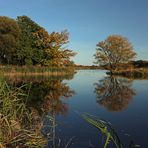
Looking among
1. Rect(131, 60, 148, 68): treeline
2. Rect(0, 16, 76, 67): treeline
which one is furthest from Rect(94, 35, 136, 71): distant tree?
Rect(0, 16, 76, 67): treeline

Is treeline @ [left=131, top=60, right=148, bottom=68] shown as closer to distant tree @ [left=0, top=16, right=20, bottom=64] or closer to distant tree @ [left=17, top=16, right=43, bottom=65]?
distant tree @ [left=17, top=16, right=43, bottom=65]

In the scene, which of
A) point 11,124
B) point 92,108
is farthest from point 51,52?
point 11,124

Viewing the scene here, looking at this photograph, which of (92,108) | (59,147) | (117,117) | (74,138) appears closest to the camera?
(59,147)

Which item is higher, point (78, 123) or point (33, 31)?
point (33, 31)

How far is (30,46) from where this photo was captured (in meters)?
36.1

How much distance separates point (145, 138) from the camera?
562cm

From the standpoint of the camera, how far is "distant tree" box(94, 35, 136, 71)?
45281 mm

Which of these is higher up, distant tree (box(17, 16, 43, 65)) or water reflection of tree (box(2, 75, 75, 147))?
distant tree (box(17, 16, 43, 65))

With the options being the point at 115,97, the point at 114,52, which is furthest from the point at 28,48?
the point at 115,97

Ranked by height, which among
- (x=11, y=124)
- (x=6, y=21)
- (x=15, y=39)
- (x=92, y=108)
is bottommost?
(x=92, y=108)

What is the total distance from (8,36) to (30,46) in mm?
3459

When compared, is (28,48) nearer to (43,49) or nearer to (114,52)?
(43,49)

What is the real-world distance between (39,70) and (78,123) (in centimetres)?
2520

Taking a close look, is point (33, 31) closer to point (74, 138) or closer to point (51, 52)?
point (51, 52)
